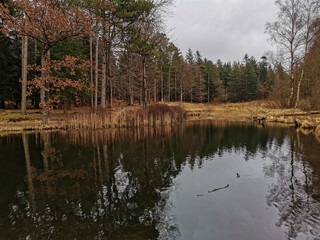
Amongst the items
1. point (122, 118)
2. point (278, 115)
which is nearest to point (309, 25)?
point (278, 115)

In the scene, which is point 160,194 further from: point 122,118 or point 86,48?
point 86,48

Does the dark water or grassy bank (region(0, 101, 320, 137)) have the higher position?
grassy bank (region(0, 101, 320, 137))

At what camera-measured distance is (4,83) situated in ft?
75.4

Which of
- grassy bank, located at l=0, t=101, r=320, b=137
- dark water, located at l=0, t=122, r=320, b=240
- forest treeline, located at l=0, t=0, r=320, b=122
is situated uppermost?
forest treeline, located at l=0, t=0, r=320, b=122

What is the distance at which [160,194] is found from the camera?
4.95 meters

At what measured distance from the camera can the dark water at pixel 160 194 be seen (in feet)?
11.7

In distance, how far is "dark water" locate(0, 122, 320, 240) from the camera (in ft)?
11.7

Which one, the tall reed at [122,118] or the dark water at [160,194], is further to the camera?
the tall reed at [122,118]

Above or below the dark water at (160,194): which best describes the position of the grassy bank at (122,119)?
above

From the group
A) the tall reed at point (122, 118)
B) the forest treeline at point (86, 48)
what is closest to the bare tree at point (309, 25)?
the forest treeline at point (86, 48)

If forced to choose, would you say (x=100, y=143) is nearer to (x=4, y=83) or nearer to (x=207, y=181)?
(x=207, y=181)

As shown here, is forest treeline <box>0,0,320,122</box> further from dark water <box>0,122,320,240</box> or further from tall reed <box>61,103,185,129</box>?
dark water <box>0,122,320,240</box>

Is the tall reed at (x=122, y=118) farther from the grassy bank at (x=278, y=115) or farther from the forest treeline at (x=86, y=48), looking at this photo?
the grassy bank at (x=278, y=115)

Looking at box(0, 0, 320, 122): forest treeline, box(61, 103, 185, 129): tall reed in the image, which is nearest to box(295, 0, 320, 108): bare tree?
box(0, 0, 320, 122): forest treeline
